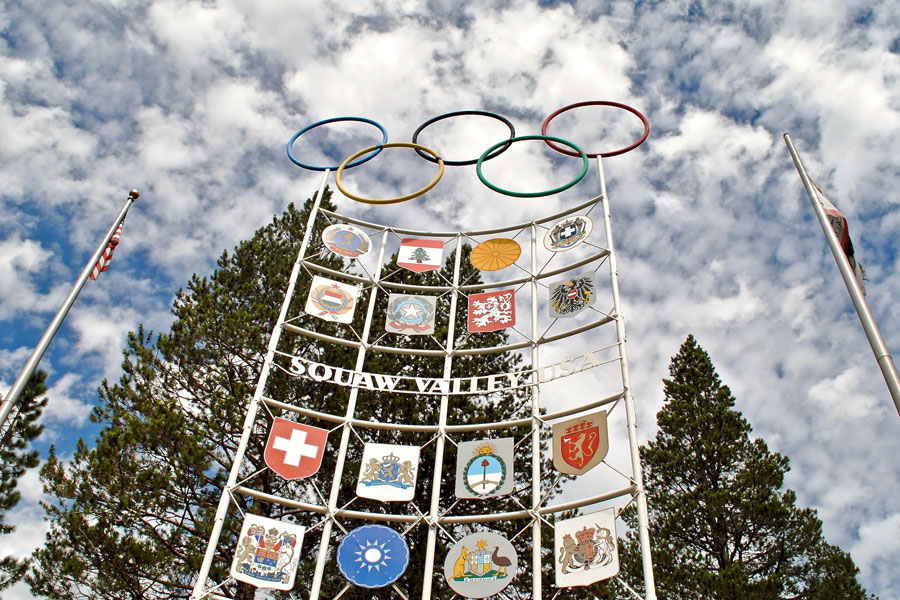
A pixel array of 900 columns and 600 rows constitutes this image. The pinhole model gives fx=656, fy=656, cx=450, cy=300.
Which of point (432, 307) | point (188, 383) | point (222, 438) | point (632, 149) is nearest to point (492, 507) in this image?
point (432, 307)

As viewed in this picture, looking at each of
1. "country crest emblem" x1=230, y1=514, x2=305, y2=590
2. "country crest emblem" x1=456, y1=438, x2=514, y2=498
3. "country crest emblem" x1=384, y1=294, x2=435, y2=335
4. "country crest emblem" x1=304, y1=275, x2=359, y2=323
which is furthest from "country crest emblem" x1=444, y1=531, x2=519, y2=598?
"country crest emblem" x1=304, y1=275, x2=359, y2=323

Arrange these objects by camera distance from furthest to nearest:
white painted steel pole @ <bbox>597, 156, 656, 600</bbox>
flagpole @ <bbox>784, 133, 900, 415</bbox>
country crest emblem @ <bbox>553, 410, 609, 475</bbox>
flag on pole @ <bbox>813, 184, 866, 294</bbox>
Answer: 1. country crest emblem @ <bbox>553, 410, 609, 475</bbox>
2. white painted steel pole @ <bbox>597, 156, 656, 600</bbox>
3. flag on pole @ <bbox>813, 184, 866, 294</bbox>
4. flagpole @ <bbox>784, 133, 900, 415</bbox>

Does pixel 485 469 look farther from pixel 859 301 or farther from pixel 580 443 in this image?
pixel 859 301

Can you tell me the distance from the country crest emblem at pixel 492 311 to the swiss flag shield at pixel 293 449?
447 centimetres

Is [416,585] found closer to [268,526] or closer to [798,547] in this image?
[268,526]

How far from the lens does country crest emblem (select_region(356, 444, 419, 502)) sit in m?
12.4

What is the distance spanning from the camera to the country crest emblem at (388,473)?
40.8 feet

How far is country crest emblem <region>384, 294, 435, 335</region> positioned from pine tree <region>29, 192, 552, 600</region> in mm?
1066

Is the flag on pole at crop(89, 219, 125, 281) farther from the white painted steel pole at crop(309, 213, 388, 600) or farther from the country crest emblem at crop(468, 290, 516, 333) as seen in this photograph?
the country crest emblem at crop(468, 290, 516, 333)

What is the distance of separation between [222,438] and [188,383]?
1.67m

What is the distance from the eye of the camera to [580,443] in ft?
39.3

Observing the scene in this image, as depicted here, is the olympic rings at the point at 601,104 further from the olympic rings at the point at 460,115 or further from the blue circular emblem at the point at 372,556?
the blue circular emblem at the point at 372,556

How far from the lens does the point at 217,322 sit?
16.5m

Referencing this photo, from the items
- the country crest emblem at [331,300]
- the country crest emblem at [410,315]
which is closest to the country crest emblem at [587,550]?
the country crest emblem at [410,315]
